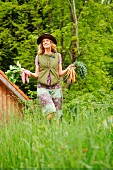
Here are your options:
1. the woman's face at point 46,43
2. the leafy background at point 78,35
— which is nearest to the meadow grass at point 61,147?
the woman's face at point 46,43

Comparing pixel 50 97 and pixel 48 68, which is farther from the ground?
pixel 48 68

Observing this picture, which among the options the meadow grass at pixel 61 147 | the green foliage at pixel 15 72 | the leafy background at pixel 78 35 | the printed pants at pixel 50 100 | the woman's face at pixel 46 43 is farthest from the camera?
the leafy background at pixel 78 35

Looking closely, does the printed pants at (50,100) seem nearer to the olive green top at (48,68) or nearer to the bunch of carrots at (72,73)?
the olive green top at (48,68)

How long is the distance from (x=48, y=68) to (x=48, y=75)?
0.12 m

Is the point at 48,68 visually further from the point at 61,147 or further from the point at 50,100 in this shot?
the point at 61,147

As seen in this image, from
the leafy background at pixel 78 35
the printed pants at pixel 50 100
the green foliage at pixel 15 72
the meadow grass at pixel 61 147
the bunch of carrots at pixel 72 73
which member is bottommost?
the meadow grass at pixel 61 147

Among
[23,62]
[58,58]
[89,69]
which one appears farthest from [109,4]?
[58,58]

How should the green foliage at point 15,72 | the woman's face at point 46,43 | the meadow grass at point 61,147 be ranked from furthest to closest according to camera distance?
the woman's face at point 46,43 → the green foliage at point 15,72 → the meadow grass at point 61,147

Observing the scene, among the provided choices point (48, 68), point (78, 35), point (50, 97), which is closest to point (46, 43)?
point (48, 68)

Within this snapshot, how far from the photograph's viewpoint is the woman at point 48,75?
20.5 ft

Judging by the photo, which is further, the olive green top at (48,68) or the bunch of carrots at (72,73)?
the olive green top at (48,68)

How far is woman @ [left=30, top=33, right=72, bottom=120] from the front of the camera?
625 cm

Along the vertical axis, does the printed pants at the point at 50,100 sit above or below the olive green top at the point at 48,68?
below

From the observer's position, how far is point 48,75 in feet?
20.9
